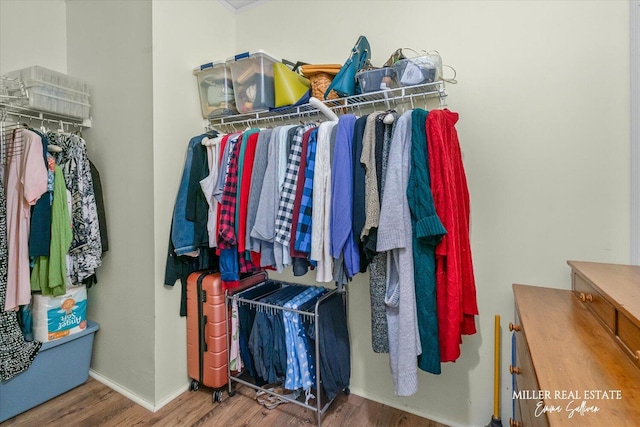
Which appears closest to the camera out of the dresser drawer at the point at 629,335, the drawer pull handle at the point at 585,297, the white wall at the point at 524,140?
the dresser drawer at the point at 629,335

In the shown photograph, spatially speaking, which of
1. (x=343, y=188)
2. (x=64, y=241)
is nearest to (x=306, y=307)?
(x=343, y=188)

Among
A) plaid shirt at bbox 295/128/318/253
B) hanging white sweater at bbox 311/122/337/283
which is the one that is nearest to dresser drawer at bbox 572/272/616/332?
hanging white sweater at bbox 311/122/337/283

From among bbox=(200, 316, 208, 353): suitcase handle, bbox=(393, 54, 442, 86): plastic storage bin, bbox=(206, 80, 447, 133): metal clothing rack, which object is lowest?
bbox=(200, 316, 208, 353): suitcase handle

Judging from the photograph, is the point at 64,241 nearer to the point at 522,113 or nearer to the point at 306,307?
the point at 306,307

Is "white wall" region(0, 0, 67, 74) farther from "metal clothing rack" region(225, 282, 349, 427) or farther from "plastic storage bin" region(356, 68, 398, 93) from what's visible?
"plastic storage bin" region(356, 68, 398, 93)

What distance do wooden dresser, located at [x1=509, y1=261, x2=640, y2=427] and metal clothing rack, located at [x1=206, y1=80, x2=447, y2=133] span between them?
0.98 m

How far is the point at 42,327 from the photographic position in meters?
1.71

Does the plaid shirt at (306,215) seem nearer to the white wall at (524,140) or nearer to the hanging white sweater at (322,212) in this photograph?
the hanging white sweater at (322,212)

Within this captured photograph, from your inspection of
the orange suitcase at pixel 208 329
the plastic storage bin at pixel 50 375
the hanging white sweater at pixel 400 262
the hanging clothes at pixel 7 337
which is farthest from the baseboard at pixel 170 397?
the hanging white sweater at pixel 400 262

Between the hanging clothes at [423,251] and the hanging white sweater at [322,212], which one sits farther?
the hanging white sweater at [322,212]

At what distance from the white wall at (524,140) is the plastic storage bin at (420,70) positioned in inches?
9.1

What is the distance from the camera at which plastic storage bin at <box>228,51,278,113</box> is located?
175 centimetres

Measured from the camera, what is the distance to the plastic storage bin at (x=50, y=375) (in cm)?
161

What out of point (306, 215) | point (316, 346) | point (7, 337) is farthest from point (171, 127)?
point (316, 346)
